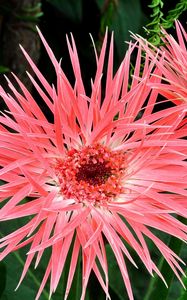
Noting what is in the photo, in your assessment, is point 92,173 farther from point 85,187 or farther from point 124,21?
point 124,21

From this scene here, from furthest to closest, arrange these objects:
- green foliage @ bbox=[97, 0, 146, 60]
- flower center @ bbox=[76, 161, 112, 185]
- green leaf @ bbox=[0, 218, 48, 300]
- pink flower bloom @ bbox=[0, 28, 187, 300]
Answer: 1. green foliage @ bbox=[97, 0, 146, 60]
2. green leaf @ bbox=[0, 218, 48, 300]
3. flower center @ bbox=[76, 161, 112, 185]
4. pink flower bloom @ bbox=[0, 28, 187, 300]

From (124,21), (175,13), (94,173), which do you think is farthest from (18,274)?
(124,21)

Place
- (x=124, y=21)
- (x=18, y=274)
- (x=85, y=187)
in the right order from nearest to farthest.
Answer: (x=85, y=187) → (x=18, y=274) → (x=124, y=21)

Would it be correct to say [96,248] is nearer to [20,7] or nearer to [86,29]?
[20,7]

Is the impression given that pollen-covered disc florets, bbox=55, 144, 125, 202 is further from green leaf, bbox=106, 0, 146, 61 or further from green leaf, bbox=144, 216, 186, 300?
green leaf, bbox=106, 0, 146, 61

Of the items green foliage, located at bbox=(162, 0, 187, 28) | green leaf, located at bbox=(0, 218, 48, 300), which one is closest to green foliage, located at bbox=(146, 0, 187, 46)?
green foliage, located at bbox=(162, 0, 187, 28)
